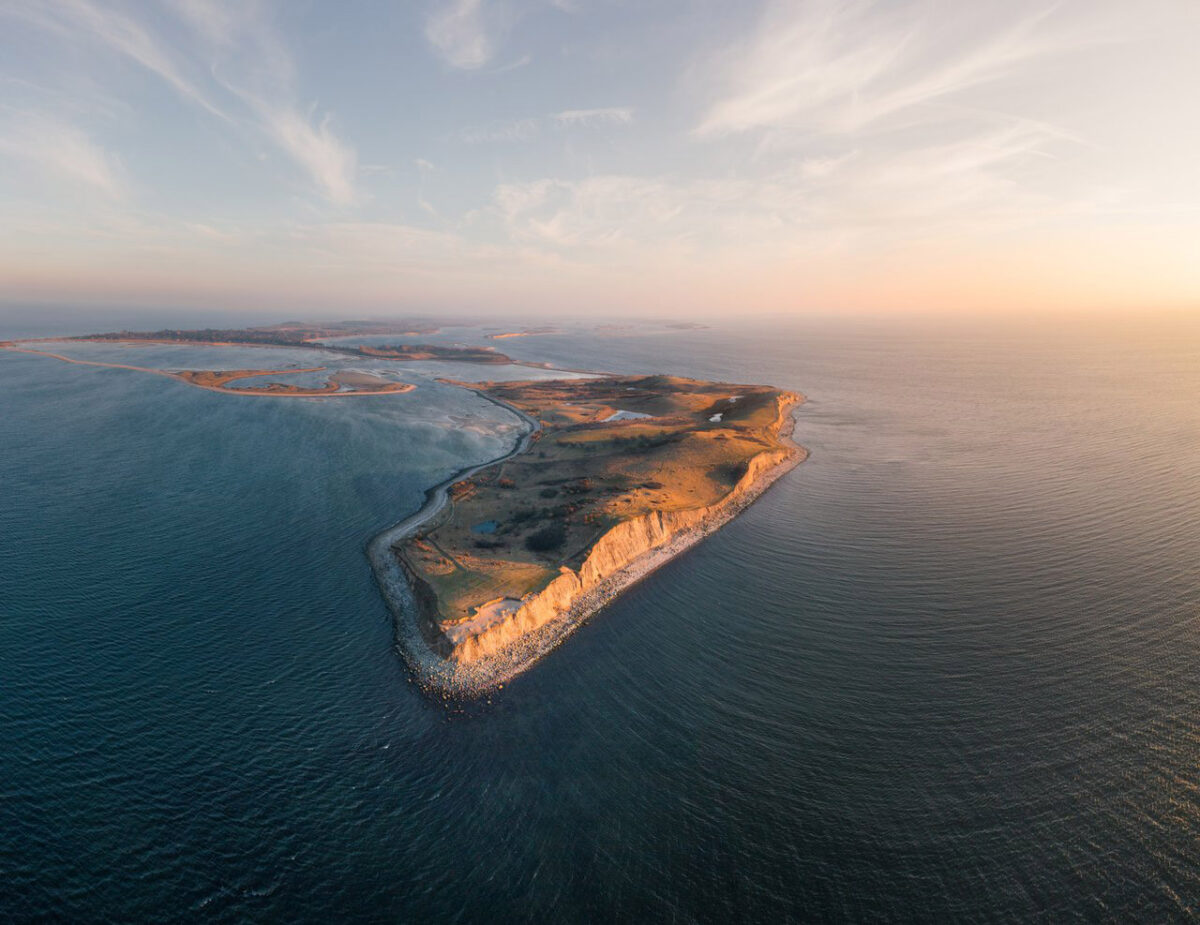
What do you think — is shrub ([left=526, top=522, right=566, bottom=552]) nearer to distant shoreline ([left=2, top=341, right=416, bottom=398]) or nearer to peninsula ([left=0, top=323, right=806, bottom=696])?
peninsula ([left=0, top=323, right=806, bottom=696])

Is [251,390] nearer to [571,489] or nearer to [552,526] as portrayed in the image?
[571,489]

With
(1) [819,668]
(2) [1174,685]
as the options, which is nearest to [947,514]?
(2) [1174,685]

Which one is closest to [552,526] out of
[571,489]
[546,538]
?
[546,538]

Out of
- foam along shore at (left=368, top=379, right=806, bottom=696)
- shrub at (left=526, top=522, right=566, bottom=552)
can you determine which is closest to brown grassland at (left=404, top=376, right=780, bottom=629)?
shrub at (left=526, top=522, right=566, bottom=552)

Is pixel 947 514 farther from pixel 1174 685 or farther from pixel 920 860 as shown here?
pixel 920 860

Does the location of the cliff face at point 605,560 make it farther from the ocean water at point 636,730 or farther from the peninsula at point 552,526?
the ocean water at point 636,730

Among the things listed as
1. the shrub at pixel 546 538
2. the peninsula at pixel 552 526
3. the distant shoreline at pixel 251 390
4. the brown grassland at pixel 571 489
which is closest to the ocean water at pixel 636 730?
the peninsula at pixel 552 526
